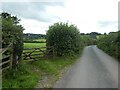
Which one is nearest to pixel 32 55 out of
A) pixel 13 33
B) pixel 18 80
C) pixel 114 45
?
pixel 13 33

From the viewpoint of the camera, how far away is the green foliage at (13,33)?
1257cm

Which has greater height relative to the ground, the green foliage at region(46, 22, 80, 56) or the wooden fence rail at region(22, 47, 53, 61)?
the green foliage at region(46, 22, 80, 56)

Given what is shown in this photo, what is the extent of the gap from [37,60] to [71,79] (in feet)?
20.6

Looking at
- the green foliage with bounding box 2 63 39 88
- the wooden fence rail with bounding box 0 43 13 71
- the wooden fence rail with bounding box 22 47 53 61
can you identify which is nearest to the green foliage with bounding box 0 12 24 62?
the wooden fence rail with bounding box 0 43 13 71

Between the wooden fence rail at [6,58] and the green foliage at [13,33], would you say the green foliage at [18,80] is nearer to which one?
the wooden fence rail at [6,58]

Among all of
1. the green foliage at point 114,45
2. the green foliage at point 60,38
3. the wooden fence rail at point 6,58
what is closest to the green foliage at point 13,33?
the wooden fence rail at point 6,58

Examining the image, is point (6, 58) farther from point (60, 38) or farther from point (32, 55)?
point (60, 38)

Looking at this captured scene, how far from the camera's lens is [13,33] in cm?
1302

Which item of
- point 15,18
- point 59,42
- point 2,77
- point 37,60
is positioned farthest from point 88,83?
point 59,42

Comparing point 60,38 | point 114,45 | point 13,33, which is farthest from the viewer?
point 114,45

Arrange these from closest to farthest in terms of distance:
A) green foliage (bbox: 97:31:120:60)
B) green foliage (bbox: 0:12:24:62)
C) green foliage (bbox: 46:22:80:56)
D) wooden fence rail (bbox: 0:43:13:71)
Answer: wooden fence rail (bbox: 0:43:13:71)
green foliage (bbox: 0:12:24:62)
green foliage (bbox: 46:22:80:56)
green foliage (bbox: 97:31:120:60)

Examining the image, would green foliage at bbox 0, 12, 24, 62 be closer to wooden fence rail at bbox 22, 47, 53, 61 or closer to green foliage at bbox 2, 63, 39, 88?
green foliage at bbox 2, 63, 39, 88

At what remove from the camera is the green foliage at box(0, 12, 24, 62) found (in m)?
12.6

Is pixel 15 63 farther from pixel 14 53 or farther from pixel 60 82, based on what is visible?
pixel 60 82
